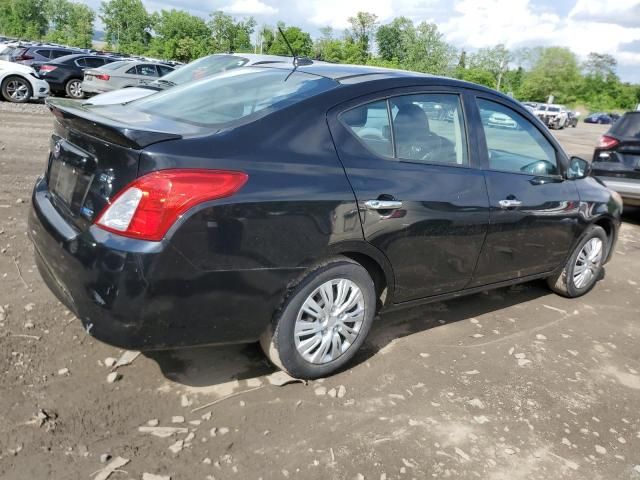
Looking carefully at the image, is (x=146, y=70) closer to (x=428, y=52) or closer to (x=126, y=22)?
(x=428, y=52)

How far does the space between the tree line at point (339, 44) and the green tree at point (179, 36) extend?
12 cm

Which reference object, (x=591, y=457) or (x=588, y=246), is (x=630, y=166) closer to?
(x=588, y=246)

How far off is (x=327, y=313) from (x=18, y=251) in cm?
288

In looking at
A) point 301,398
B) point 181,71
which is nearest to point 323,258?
point 301,398

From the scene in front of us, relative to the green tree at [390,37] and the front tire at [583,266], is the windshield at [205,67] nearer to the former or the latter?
the front tire at [583,266]

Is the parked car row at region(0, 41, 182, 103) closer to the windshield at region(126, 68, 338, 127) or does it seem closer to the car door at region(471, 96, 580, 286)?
the windshield at region(126, 68, 338, 127)

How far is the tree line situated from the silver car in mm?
36789

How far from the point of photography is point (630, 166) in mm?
7926

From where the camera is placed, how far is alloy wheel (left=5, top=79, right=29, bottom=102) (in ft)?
52.2

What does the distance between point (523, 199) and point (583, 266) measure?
1.38 metres

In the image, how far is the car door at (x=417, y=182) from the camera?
314 centimetres

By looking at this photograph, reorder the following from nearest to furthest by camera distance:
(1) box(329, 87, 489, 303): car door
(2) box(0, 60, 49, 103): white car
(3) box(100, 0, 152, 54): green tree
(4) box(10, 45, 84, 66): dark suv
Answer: (1) box(329, 87, 489, 303): car door
(2) box(0, 60, 49, 103): white car
(4) box(10, 45, 84, 66): dark suv
(3) box(100, 0, 152, 54): green tree

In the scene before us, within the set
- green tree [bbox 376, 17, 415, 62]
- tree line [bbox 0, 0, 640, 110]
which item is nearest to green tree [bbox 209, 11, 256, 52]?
tree line [bbox 0, 0, 640, 110]

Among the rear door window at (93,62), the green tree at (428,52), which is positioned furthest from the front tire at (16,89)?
the green tree at (428,52)
